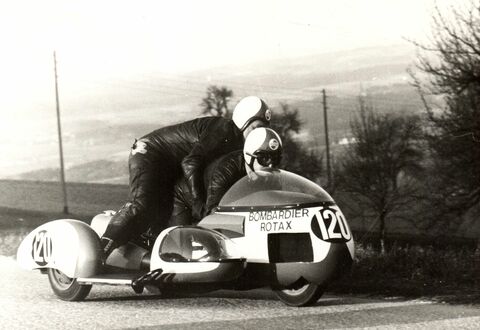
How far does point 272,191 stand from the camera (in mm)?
7480

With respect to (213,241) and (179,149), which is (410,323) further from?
(179,149)

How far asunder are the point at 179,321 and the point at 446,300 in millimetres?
2431

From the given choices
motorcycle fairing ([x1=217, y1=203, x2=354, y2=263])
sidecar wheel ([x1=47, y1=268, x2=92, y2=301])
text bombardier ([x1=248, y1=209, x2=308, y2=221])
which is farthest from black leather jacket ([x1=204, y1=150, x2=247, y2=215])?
sidecar wheel ([x1=47, y1=268, x2=92, y2=301])

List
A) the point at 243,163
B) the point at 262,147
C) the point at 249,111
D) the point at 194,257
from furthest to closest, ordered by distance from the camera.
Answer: the point at 249,111, the point at 243,163, the point at 262,147, the point at 194,257

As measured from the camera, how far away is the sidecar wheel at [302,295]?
755 centimetres

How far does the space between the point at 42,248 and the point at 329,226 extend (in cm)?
304

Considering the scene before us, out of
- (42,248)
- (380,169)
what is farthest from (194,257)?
(380,169)

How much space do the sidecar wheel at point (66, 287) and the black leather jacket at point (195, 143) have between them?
1387 millimetres

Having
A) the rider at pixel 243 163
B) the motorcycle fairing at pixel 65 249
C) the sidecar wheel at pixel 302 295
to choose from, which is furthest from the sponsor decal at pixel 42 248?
the sidecar wheel at pixel 302 295

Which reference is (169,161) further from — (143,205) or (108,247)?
(108,247)

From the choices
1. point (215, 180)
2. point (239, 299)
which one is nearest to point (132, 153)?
point (215, 180)

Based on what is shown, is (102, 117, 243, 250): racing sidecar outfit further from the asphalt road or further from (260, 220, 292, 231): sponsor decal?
(260, 220, 292, 231): sponsor decal

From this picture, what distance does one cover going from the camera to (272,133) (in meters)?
7.79

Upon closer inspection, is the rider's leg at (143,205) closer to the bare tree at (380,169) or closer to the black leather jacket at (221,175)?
the black leather jacket at (221,175)
